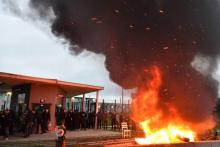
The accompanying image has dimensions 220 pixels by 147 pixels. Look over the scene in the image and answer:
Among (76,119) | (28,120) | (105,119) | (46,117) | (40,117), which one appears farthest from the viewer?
(105,119)

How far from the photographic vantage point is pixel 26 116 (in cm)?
2166

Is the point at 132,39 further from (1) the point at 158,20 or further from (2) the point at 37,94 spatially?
(2) the point at 37,94

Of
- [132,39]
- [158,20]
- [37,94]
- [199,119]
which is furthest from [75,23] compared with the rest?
[37,94]

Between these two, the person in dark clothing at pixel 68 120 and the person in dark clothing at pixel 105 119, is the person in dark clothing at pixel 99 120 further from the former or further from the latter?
the person in dark clothing at pixel 68 120

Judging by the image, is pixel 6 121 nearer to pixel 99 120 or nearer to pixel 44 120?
pixel 44 120

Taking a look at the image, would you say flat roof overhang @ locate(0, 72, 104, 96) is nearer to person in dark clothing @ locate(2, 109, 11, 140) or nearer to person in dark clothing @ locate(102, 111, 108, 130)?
person in dark clothing @ locate(2, 109, 11, 140)

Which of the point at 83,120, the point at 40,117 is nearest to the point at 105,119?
the point at 83,120

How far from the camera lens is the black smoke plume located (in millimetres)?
15359

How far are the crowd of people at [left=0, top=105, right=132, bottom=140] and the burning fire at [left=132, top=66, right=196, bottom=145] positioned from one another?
406 cm

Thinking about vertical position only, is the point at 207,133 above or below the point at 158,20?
below

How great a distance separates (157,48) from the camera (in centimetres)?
1670

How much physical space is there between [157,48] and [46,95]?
39.0 ft

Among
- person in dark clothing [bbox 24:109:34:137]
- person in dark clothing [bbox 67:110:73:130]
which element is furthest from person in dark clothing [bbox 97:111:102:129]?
person in dark clothing [bbox 24:109:34:137]

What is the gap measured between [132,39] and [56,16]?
145 inches
